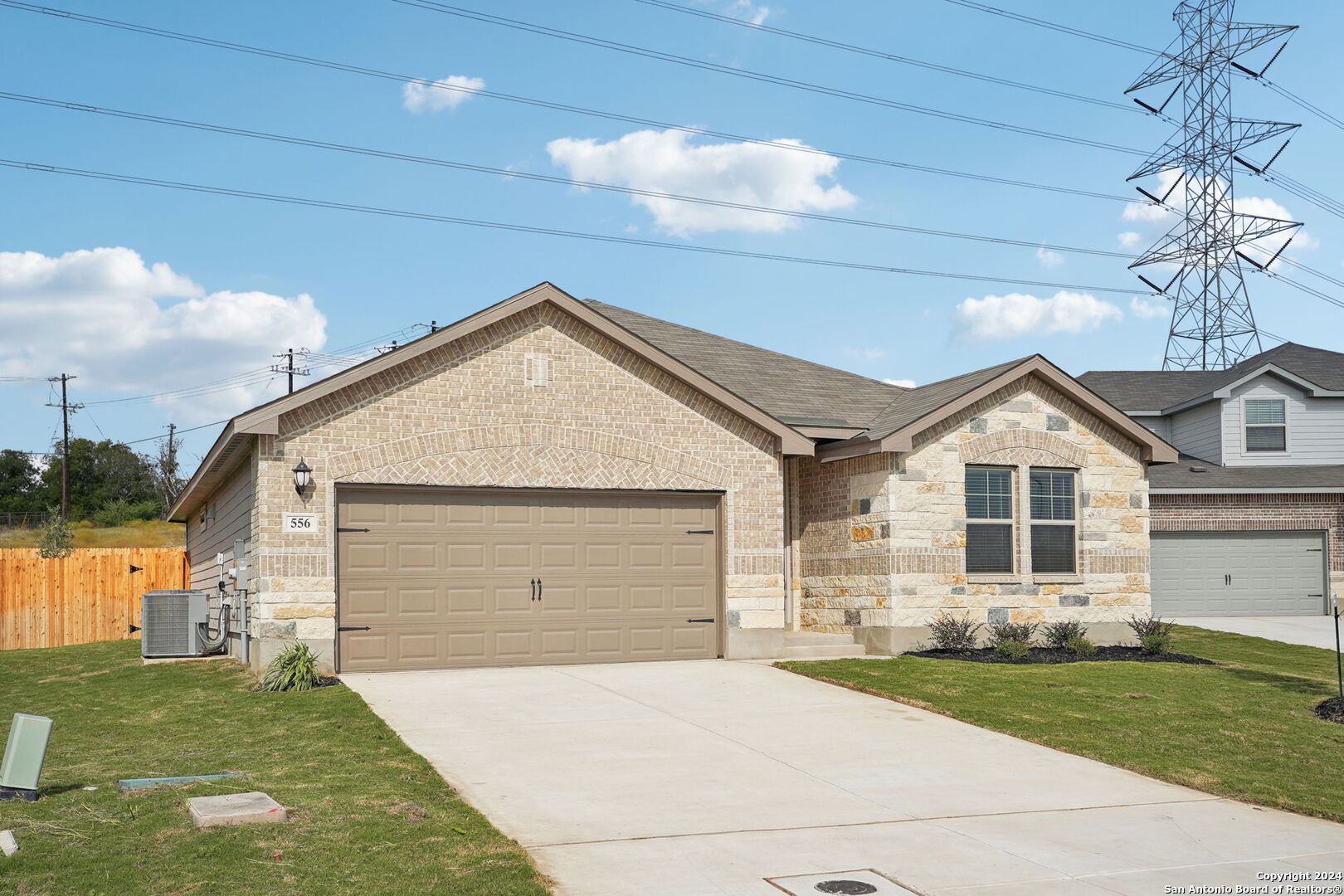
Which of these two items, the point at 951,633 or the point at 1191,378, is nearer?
the point at 951,633

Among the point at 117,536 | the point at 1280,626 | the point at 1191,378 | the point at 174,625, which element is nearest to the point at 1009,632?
the point at 1280,626

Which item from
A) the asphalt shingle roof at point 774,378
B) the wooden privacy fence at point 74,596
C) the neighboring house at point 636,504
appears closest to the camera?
the neighboring house at point 636,504

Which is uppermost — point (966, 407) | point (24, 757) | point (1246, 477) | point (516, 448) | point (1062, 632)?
point (966, 407)

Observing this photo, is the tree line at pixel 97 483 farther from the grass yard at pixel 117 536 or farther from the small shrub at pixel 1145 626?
the small shrub at pixel 1145 626

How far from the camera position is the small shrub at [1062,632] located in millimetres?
18172

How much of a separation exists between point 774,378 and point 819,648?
563 cm

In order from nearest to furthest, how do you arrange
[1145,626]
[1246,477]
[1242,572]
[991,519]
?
1. [991,519]
2. [1145,626]
3. [1242,572]
4. [1246,477]

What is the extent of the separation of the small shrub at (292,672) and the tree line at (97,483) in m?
51.4

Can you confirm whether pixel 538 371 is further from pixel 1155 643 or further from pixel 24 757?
pixel 1155 643

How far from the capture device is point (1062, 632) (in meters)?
18.2

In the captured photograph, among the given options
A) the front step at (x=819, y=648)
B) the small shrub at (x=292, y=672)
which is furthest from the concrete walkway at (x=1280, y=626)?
the small shrub at (x=292, y=672)

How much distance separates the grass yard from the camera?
53.3m

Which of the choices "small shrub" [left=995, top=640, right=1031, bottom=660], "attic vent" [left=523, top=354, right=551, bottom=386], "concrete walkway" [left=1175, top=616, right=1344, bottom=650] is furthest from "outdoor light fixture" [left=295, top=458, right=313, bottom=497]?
"concrete walkway" [left=1175, top=616, right=1344, bottom=650]

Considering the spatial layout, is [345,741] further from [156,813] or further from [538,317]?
[538,317]
